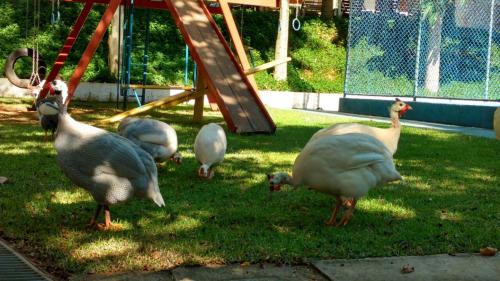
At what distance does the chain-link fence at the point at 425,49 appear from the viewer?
599 inches

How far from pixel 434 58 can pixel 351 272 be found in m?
13.2

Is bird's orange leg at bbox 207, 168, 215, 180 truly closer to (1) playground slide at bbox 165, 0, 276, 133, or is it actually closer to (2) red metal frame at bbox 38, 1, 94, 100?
(1) playground slide at bbox 165, 0, 276, 133

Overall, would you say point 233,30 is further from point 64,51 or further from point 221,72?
point 64,51

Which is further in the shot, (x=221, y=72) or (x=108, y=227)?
(x=221, y=72)

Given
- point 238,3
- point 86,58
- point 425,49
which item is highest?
point 238,3

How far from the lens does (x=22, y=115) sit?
12.8m

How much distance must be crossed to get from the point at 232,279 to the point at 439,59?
13.5 m

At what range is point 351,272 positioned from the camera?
3973mm

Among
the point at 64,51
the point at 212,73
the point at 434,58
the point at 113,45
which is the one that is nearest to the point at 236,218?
the point at 212,73

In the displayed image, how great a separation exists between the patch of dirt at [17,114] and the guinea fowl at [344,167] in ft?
25.7

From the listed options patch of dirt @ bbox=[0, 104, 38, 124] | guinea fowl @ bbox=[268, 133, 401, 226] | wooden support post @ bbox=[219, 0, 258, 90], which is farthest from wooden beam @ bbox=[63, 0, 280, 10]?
guinea fowl @ bbox=[268, 133, 401, 226]

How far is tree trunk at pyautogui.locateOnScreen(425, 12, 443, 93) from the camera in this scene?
16109 millimetres

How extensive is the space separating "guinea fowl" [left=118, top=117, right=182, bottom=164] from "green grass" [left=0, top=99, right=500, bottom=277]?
0.90 feet

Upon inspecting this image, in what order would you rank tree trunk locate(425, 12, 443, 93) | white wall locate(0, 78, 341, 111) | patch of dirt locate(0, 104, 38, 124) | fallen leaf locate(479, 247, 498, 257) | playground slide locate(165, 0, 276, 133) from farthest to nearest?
white wall locate(0, 78, 341, 111) < tree trunk locate(425, 12, 443, 93) < patch of dirt locate(0, 104, 38, 124) < playground slide locate(165, 0, 276, 133) < fallen leaf locate(479, 247, 498, 257)
